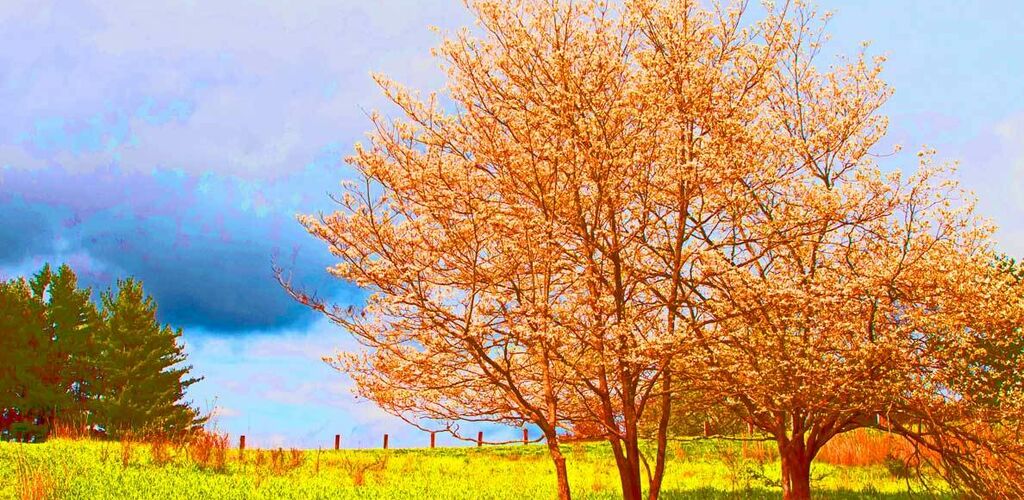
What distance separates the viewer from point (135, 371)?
1613 inches

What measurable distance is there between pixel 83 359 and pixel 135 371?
4.20m

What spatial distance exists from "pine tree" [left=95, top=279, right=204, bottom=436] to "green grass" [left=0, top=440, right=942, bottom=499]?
759 inches

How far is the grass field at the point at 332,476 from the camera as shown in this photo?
14367 millimetres

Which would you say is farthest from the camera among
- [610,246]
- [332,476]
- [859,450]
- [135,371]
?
[135,371]

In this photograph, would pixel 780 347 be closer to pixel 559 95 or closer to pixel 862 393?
pixel 862 393

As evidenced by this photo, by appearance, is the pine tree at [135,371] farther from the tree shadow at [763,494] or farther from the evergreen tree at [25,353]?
the tree shadow at [763,494]

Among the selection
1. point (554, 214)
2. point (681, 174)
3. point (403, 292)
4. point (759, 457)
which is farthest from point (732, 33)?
point (759, 457)

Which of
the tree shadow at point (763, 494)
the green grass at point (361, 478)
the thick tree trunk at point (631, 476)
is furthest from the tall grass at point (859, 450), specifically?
the thick tree trunk at point (631, 476)

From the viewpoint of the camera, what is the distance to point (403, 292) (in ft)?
34.0

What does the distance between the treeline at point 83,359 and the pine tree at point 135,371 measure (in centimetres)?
5

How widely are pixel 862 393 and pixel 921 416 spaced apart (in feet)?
4.33

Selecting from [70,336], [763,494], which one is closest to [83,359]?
[70,336]

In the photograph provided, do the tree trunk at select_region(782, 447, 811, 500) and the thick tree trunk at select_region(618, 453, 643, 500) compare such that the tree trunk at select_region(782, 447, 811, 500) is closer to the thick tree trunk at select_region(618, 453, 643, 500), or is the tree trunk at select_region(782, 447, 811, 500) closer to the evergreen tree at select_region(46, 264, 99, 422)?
the thick tree trunk at select_region(618, 453, 643, 500)

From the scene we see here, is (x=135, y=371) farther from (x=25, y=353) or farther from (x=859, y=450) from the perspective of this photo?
(x=859, y=450)
